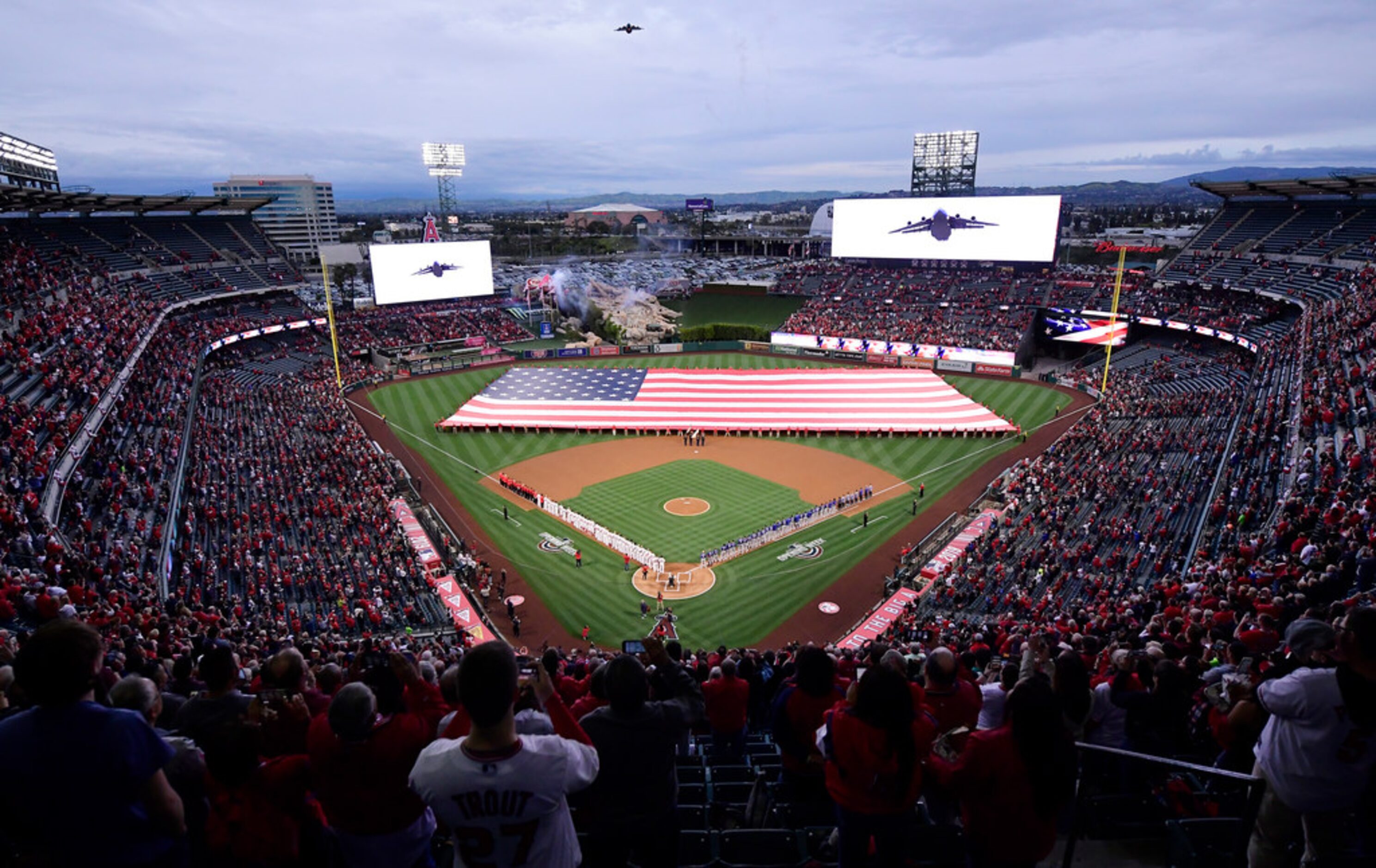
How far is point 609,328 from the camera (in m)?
73.9

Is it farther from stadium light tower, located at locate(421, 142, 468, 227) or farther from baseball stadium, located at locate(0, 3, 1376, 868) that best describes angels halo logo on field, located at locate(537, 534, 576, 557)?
stadium light tower, located at locate(421, 142, 468, 227)

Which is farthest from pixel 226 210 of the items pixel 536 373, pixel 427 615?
pixel 427 615

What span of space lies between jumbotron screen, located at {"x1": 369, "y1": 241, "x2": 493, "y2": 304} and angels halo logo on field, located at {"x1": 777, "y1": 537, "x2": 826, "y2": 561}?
51.9 meters

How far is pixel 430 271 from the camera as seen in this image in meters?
A: 69.9

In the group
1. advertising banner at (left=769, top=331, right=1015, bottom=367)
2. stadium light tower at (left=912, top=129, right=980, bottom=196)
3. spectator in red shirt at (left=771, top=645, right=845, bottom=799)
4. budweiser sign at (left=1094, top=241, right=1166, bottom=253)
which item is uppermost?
stadium light tower at (left=912, top=129, right=980, bottom=196)

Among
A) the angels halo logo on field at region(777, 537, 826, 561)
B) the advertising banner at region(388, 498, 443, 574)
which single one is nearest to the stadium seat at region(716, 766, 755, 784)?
the advertising banner at region(388, 498, 443, 574)

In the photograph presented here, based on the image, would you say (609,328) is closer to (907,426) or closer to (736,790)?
(907,426)

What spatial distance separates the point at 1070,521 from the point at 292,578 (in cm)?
2629

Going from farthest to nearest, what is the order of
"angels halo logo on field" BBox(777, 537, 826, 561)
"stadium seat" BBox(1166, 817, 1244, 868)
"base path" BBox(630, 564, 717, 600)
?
"angels halo logo on field" BBox(777, 537, 826, 561) → "base path" BBox(630, 564, 717, 600) → "stadium seat" BBox(1166, 817, 1244, 868)

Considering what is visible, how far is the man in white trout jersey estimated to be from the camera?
3662 millimetres

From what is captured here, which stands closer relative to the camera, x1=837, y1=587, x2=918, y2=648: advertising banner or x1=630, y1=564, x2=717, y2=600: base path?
x1=837, y1=587, x2=918, y2=648: advertising banner

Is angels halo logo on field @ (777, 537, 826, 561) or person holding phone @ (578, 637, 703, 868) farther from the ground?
person holding phone @ (578, 637, 703, 868)

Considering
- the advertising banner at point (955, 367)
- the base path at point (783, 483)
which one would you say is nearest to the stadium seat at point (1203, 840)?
the base path at point (783, 483)

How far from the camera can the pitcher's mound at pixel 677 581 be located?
1022 inches
